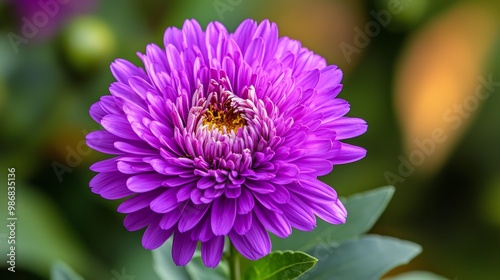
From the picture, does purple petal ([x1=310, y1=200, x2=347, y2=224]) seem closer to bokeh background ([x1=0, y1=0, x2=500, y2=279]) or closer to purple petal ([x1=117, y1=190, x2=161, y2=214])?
purple petal ([x1=117, y1=190, x2=161, y2=214])

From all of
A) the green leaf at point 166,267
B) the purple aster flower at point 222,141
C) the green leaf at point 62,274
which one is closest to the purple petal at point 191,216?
the purple aster flower at point 222,141

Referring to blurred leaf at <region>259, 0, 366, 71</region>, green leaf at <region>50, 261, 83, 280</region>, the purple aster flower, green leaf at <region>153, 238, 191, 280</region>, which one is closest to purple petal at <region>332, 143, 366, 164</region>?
the purple aster flower

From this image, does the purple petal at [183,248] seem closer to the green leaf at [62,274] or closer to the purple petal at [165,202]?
the purple petal at [165,202]

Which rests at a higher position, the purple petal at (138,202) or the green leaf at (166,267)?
the purple petal at (138,202)

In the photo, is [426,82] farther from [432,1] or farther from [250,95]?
[250,95]

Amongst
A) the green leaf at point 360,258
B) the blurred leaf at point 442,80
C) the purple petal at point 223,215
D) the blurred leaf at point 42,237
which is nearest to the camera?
the purple petal at point 223,215

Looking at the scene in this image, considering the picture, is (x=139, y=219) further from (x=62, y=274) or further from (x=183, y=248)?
(x=62, y=274)

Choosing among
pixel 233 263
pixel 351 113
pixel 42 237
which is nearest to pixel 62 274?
pixel 233 263
